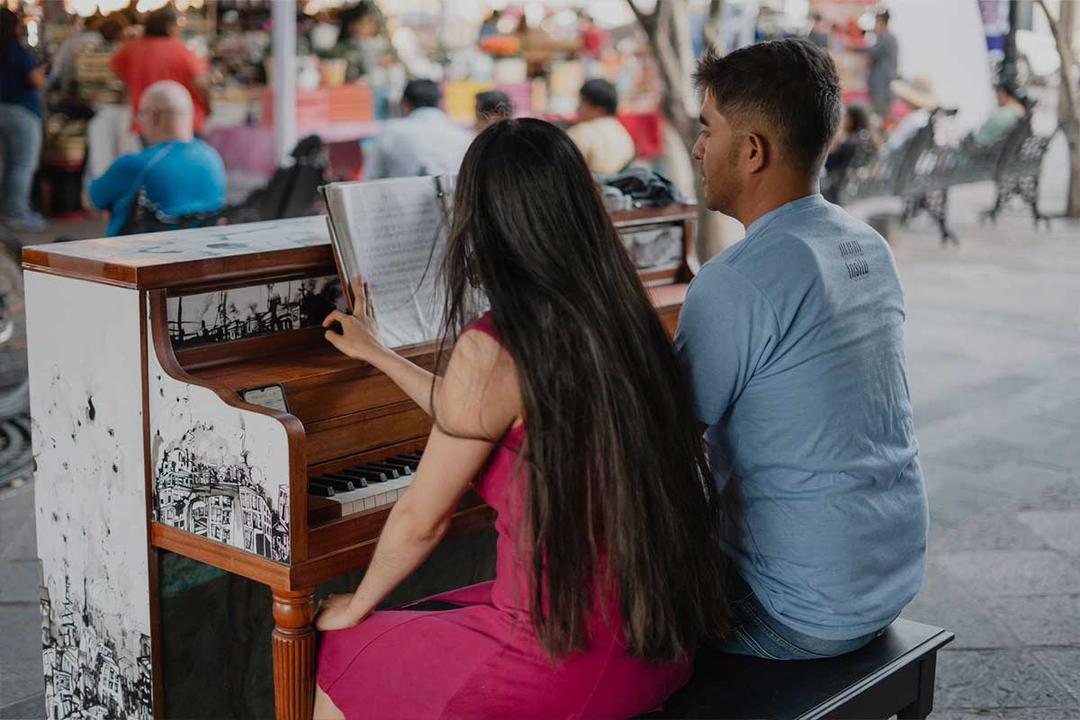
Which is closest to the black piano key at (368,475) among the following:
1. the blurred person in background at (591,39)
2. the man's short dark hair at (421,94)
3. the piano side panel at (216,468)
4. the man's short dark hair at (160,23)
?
the piano side panel at (216,468)

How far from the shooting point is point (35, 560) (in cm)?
400

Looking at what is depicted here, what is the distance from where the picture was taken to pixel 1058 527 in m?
4.47

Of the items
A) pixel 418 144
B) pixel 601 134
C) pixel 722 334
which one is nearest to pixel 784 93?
pixel 722 334

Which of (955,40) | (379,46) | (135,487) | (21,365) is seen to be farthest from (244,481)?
(955,40)

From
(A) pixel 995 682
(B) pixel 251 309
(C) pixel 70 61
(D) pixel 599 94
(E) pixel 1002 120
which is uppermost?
(C) pixel 70 61

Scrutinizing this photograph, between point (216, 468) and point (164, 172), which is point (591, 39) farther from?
point (216, 468)

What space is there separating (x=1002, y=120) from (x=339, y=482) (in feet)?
34.7

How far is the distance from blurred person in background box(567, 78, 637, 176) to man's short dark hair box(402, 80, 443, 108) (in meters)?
0.90

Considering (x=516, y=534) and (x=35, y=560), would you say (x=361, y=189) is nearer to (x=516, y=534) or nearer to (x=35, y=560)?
(x=516, y=534)

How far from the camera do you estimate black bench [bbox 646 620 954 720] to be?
6.85 ft

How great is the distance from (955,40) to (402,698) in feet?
56.5

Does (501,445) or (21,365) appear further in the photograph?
(21,365)

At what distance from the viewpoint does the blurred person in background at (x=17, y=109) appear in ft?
29.4

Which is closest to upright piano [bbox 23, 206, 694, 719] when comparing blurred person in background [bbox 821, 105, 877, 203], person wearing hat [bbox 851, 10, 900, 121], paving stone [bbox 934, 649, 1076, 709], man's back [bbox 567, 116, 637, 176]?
paving stone [bbox 934, 649, 1076, 709]
